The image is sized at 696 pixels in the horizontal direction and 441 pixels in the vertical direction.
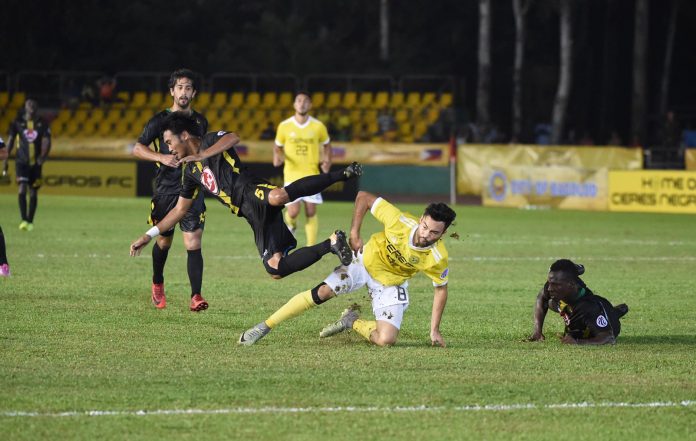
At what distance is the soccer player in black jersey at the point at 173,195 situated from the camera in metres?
12.1

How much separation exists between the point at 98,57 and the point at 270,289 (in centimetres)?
3654

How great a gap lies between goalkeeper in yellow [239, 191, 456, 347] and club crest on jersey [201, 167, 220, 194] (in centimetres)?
138

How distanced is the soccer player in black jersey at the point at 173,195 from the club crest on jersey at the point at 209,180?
0.68m

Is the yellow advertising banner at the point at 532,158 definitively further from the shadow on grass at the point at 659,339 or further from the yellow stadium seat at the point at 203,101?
the shadow on grass at the point at 659,339

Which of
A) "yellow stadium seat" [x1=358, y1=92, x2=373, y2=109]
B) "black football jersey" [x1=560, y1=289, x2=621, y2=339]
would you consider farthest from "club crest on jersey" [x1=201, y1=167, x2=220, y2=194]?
"yellow stadium seat" [x1=358, y1=92, x2=373, y2=109]

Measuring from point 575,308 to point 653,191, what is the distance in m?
18.7

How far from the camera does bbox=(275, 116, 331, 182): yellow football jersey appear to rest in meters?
19.8

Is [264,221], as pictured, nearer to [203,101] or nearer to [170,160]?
[170,160]

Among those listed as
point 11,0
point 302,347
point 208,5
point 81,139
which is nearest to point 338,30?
point 208,5

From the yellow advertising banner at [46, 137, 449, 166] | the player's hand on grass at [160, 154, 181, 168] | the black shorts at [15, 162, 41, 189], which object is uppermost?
the player's hand on grass at [160, 154, 181, 168]

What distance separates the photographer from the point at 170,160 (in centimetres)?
1130

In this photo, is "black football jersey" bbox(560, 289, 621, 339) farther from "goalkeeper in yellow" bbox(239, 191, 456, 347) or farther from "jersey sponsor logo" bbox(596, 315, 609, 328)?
"goalkeeper in yellow" bbox(239, 191, 456, 347)

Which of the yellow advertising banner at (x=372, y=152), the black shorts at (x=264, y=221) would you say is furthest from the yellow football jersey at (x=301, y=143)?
the yellow advertising banner at (x=372, y=152)

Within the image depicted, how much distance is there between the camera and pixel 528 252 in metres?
19.5
